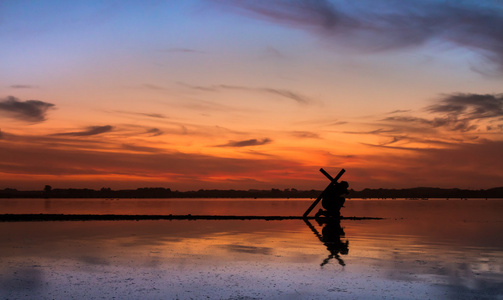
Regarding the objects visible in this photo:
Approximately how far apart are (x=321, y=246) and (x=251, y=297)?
53.9 ft

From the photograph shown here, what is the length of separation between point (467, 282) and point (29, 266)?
18783 millimetres

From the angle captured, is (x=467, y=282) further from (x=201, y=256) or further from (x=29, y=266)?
(x=29, y=266)

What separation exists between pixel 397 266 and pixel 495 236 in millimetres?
22337

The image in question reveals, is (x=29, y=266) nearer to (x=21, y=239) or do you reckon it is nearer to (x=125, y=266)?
(x=125, y=266)

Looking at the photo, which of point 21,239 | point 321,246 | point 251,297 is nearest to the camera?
point 251,297

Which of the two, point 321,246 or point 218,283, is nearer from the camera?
point 218,283

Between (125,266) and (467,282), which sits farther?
(125,266)

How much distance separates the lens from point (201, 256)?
2692 cm

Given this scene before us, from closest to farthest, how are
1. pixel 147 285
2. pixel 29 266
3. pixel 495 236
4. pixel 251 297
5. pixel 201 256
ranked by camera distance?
1. pixel 251 297
2. pixel 147 285
3. pixel 29 266
4. pixel 201 256
5. pixel 495 236

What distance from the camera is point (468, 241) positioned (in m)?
36.8

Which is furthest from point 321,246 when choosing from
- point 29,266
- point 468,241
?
→ point 29,266

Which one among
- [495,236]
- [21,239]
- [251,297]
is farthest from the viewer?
[495,236]

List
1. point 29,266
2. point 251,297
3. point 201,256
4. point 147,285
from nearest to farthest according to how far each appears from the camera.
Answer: point 251,297 → point 147,285 → point 29,266 → point 201,256

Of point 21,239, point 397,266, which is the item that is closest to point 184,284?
point 397,266
